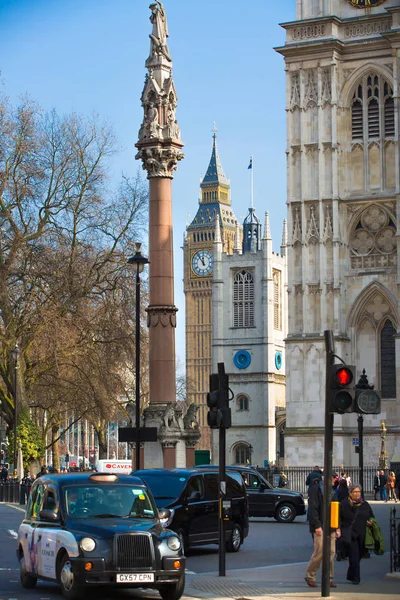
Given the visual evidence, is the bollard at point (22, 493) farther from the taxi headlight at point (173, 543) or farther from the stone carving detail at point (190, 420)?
the taxi headlight at point (173, 543)

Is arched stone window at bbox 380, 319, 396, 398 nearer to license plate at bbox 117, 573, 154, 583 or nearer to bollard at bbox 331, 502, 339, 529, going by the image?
bollard at bbox 331, 502, 339, 529

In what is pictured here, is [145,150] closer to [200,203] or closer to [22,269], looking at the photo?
[22,269]

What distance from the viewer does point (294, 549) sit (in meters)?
24.5

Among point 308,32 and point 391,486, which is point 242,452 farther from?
point 391,486

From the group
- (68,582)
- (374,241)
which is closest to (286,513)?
(68,582)

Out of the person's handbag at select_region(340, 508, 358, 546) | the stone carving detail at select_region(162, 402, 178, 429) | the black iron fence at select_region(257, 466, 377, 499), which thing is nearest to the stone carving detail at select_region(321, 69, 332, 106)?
the black iron fence at select_region(257, 466, 377, 499)

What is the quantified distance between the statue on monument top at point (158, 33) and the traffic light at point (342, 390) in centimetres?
1980

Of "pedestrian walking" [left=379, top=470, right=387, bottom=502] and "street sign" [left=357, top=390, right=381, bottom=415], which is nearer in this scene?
"street sign" [left=357, top=390, right=381, bottom=415]

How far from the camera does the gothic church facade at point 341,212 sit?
200 feet

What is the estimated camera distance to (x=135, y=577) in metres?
14.7

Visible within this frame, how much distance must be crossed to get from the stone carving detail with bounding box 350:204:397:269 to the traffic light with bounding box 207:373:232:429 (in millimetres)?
43564

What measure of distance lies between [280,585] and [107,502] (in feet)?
8.64

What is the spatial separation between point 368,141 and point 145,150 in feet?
100

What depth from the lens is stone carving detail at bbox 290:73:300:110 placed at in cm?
6203
